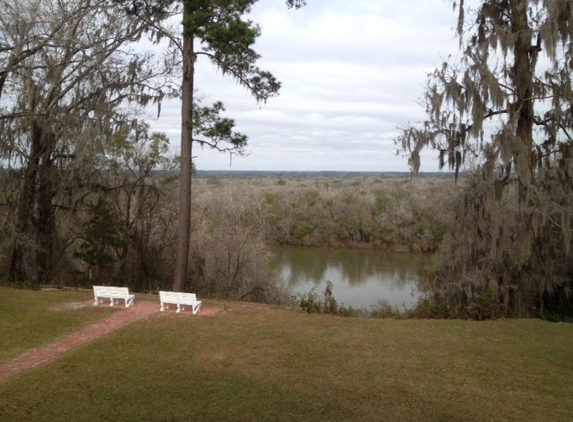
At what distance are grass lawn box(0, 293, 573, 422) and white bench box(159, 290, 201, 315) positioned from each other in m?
0.56

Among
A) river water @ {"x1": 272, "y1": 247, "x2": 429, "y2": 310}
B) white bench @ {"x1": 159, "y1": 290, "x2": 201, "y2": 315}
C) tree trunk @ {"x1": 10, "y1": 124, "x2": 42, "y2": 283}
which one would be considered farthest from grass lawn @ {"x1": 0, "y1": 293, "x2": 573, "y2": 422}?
river water @ {"x1": 272, "y1": 247, "x2": 429, "y2": 310}

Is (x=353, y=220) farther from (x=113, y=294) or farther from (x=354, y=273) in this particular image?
(x=113, y=294)

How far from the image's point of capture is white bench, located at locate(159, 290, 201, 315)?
9.63 meters

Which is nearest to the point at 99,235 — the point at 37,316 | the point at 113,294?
the point at 113,294

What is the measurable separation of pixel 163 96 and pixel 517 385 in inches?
390

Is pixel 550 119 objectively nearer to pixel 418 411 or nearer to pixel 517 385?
pixel 517 385

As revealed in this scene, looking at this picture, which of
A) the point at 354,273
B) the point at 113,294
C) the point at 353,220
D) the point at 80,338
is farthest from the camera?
the point at 353,220

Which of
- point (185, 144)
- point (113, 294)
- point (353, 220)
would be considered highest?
point (185, 144)

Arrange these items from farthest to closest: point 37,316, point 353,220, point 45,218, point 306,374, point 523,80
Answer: point 353,220 < point 45,218 < point 523,80 < point 37,316 < point 306,374

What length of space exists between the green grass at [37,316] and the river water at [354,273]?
1003cm

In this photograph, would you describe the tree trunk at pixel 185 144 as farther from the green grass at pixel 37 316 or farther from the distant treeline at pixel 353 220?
the distant treeline at pixel 353 220

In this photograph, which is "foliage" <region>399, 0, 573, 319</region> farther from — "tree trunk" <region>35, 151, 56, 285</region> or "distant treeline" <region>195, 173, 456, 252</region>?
"distant treeline" <region>195, 173, 456, 252</region>

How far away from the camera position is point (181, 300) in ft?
31.8

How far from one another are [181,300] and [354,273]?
18.3 metres
